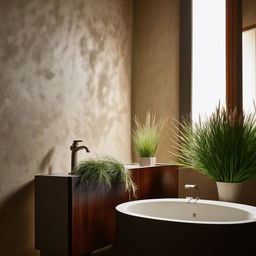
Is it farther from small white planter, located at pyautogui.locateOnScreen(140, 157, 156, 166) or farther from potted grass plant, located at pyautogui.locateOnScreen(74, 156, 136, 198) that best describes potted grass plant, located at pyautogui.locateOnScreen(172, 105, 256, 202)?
potted grass plant, located at pyautogui.locateOnScreen(74, 156, 136, 198)

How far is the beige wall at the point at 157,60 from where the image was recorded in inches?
151

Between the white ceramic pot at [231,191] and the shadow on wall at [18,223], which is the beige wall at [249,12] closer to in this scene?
the white ceramic pot at [231,191]

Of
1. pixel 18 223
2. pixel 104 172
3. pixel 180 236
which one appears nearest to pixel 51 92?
pixel 104 172

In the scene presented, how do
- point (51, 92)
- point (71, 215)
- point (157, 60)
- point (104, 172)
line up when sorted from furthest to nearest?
point (157, 60) → point (51, 92) → point (104, 172) → point (71, 215)

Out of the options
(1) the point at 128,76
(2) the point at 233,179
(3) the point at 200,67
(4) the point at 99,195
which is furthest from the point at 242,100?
(4) the point at 99,195

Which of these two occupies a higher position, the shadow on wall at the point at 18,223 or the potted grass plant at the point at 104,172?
the potted grass plant at the point at 104,172

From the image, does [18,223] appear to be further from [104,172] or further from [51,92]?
[51,92]

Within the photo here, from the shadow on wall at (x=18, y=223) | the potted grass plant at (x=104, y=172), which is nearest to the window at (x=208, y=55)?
the potted grass plant at (x=104, y=172)

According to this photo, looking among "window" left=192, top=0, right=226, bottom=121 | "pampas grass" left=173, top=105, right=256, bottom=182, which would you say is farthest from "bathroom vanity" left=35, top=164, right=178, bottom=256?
"window" left=192, top=0, right=226, bottom=121

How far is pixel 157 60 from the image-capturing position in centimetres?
395

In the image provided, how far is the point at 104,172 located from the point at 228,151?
3.13ft

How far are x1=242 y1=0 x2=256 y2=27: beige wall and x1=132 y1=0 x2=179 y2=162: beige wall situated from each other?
0.69m

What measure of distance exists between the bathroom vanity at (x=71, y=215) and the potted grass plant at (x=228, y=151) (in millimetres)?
748

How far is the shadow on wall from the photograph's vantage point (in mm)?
2576
